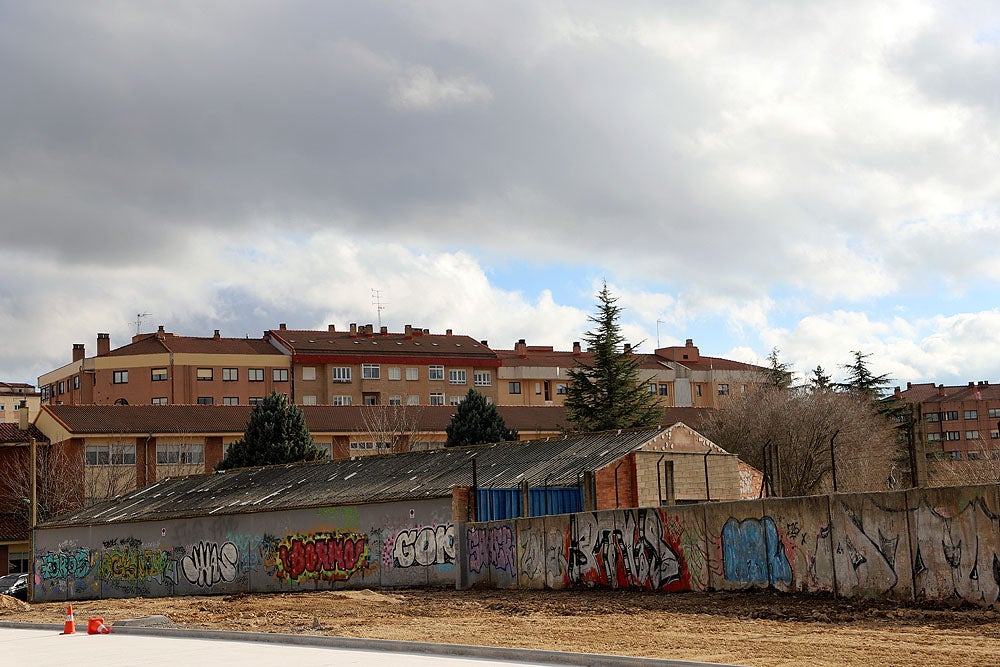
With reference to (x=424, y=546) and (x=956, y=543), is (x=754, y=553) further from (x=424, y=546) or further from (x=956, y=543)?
(x=424, y=546)

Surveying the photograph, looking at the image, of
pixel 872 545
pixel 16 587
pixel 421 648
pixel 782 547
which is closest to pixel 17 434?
pixel 16 587

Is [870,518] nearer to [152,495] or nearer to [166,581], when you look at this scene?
[166,581]

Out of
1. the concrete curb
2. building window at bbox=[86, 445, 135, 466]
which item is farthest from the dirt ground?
building window at bbox=[86, 445, 135, 466]

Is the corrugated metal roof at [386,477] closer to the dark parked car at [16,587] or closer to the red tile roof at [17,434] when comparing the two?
the dark parked car at [16,587]

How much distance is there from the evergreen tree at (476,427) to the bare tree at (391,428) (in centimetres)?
1221

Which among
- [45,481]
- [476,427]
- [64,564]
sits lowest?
[64,564]

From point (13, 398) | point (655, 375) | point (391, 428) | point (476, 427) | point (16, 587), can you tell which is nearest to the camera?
point (16, 587)

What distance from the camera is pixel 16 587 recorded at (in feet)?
164

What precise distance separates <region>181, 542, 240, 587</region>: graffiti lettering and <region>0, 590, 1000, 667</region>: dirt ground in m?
11.6

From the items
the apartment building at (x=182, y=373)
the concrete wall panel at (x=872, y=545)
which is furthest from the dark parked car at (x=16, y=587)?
the apartment building at (x=182, y=373)

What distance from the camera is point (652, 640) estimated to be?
16.4m

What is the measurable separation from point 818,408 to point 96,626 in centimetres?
5205

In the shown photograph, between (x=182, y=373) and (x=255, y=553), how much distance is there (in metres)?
61.7

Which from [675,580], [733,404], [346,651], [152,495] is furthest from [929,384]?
[346,651]
